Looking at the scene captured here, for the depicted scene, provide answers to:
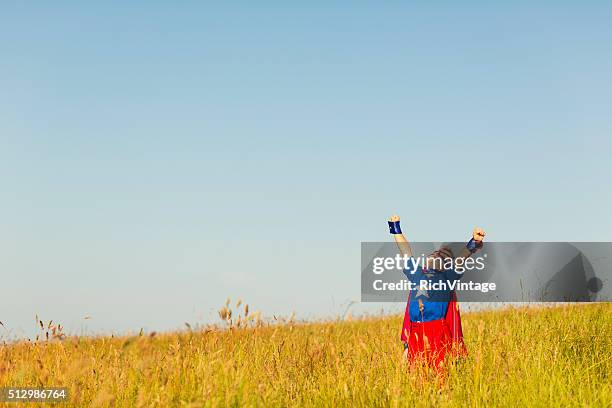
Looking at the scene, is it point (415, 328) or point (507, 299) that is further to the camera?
point (507, 299)

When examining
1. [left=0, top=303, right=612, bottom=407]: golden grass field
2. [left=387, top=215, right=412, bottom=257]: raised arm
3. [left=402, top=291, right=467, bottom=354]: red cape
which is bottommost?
[left=0, top=303, right=612, bottom=407]: golden grass field

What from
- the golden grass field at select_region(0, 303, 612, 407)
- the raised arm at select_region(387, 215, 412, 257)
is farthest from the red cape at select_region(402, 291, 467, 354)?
the raised arm at select_region(387, 215, 412, 257)

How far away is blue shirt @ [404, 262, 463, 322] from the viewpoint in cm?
637

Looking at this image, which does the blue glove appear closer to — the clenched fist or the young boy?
the young boy

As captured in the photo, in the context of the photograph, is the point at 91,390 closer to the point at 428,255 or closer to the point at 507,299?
the point at 428,255

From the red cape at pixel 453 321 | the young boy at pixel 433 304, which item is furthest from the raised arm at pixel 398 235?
the red cape at pixel 453 321

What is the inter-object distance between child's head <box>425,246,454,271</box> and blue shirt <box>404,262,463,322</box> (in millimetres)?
53

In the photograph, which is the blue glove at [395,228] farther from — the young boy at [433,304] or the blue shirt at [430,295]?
the blue shirt at [430,295]

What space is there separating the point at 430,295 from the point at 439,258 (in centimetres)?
39

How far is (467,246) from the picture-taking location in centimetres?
666

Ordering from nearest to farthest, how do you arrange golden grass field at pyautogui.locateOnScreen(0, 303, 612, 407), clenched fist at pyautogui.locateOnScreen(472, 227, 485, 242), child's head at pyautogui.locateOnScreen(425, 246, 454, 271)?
golden grass field at pyautogui.locateOnScreen(0, 303, 612, 407), child's head at pyautogui.locateOnScreen(425, 246, 454, 271), clenched fist at pyautogui.locateOnScreen(472, 227, 485, 242)

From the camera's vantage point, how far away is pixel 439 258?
6.46 meters

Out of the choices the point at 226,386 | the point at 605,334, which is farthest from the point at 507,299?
the point at 226,386

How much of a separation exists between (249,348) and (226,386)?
163 cm
